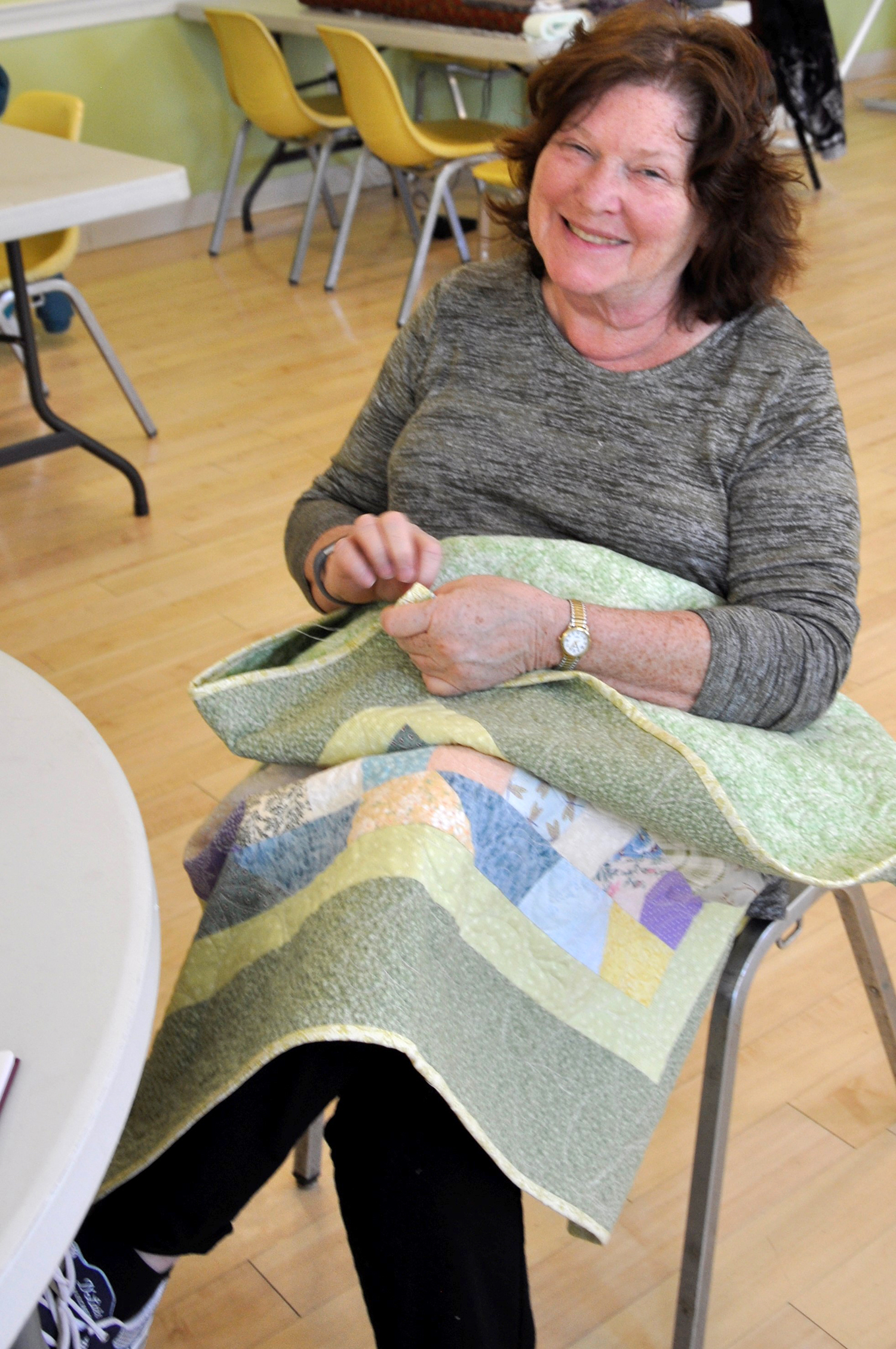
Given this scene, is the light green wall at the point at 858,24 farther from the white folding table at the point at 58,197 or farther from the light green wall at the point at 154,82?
the white folding table at the point at 58,197

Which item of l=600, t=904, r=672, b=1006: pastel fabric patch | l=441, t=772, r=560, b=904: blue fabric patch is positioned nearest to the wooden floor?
l=600, t=904, r=672, b=1006: pastel fabric patch

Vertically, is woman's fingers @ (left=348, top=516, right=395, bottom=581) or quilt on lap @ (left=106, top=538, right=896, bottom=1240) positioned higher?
woman's fingers @ (left=348, top=516, right=395, bottom=581)

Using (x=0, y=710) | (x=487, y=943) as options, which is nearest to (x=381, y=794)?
(x=487, y=943)

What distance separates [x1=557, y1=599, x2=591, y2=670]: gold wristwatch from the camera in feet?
3.62

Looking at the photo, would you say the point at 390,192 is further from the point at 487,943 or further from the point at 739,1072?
the point at 487,943

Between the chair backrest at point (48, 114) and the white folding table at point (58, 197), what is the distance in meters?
0.24

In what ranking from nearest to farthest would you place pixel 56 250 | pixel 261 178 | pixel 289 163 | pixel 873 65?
pixel 56 250
pixel 261 178
pixel 289 163
pixel 873 65

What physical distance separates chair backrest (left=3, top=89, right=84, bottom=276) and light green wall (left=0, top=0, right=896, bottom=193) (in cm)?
149

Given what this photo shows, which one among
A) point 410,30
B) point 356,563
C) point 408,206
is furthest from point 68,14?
point 356,563

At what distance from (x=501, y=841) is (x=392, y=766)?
0.10m

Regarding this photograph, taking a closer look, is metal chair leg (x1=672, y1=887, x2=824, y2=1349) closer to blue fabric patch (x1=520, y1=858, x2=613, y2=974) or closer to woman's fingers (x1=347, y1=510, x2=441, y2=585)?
blue fabric patch (x1=520, y1=858, x2=613, y2=974)

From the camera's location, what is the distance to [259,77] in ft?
14.8

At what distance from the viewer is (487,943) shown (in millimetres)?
936

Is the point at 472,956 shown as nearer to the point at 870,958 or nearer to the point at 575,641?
the point at 575,641
